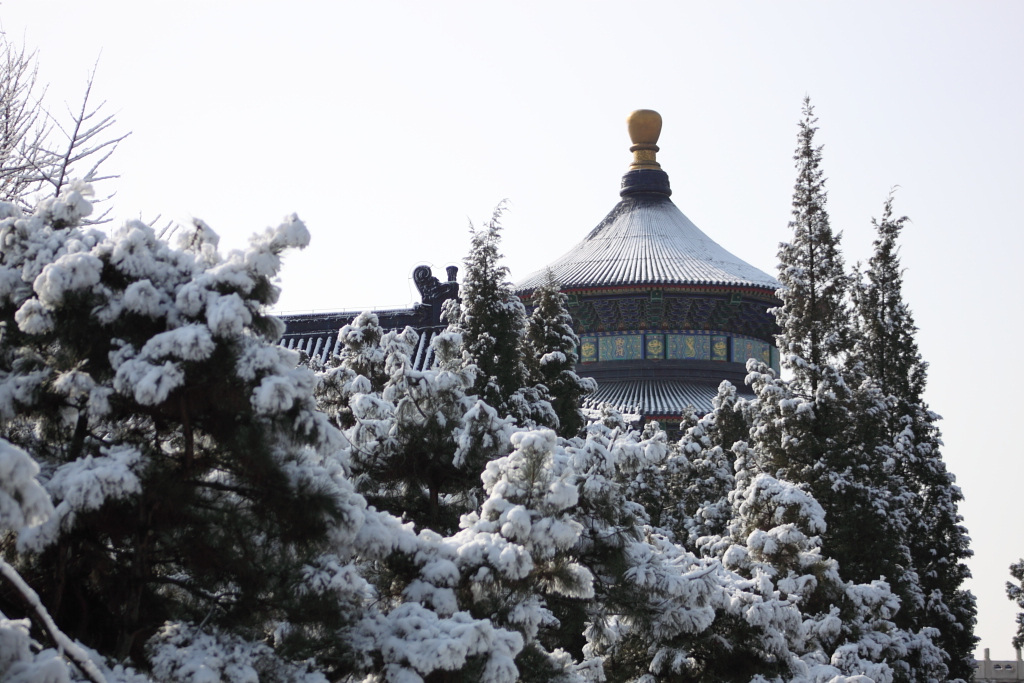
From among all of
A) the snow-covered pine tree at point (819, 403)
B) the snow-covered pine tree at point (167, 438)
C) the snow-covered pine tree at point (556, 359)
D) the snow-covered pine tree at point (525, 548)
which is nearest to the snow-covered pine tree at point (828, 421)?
the snow-covered pine tree at point (819, 403)

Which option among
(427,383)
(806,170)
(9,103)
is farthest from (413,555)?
(806,170)

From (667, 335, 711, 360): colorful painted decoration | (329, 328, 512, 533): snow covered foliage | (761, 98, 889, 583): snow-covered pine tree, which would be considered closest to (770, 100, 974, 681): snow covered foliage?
(761, 98, 889, 583): snow-covered pine tree

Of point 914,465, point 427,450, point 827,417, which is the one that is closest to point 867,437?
point 827,417

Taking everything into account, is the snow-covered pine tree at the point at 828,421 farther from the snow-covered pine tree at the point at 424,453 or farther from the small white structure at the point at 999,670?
the small white structure at the point at 999,670

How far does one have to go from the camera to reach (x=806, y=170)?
18.2 m

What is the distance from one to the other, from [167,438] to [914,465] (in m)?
14.6

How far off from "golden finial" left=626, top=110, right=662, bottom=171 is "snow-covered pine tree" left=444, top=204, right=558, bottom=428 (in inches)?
959

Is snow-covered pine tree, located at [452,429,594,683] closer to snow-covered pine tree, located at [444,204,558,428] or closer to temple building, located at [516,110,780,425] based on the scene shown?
snow-covered pine tree, located at [444,204,558,428]

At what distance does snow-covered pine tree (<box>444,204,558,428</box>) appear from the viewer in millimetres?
14016

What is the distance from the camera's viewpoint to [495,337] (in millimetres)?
14320

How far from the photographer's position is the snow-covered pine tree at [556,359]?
51.9 feet

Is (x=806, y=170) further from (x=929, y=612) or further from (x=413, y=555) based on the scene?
(x=413, y=555)

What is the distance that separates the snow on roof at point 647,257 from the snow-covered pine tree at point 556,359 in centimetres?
1627

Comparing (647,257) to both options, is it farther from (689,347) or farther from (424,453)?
(424,453)
